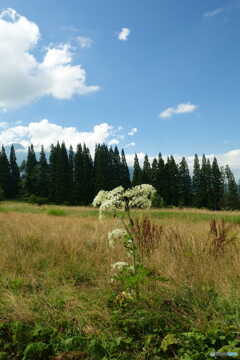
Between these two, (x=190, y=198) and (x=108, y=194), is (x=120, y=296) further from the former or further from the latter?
(x=190, y=198)

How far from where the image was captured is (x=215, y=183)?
181 feet

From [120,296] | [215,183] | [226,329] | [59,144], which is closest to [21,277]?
[120,296]

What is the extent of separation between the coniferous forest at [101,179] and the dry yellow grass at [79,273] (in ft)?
147

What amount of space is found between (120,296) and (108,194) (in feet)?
3.71

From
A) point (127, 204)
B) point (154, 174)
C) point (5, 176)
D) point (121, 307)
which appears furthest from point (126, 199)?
point (5, 176)

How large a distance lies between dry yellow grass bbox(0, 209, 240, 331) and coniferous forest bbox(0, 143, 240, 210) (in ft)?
147

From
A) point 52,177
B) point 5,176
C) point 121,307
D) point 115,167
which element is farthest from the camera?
point 115,167

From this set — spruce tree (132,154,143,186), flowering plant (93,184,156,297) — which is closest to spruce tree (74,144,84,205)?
spruce tree (132,154,143,186)

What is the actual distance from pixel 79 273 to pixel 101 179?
4773 cm

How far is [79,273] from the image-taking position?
346cm

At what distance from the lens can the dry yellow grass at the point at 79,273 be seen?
239 cm

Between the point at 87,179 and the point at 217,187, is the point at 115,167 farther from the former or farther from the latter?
the point at 217,187

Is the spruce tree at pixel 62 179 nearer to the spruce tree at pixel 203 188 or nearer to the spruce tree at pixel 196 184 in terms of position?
the spruce tree at pixel 196 184

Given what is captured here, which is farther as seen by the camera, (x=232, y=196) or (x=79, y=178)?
(x=232, y=196)
